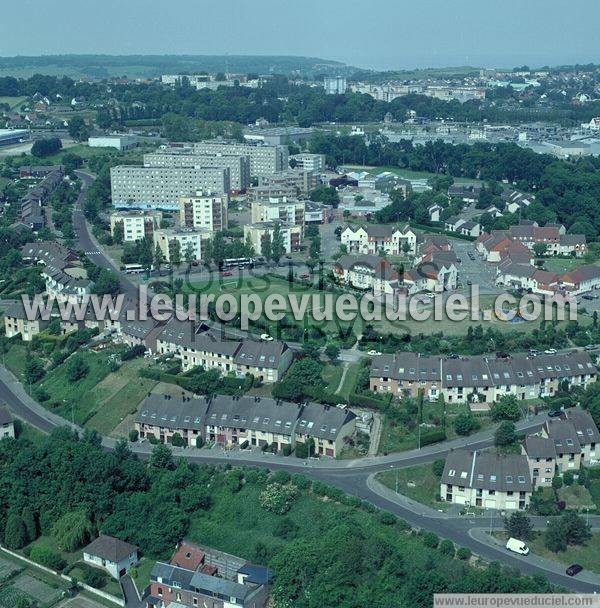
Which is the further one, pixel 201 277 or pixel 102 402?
pixel 201 277

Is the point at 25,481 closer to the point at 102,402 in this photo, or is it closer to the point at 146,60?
the point at 102,402

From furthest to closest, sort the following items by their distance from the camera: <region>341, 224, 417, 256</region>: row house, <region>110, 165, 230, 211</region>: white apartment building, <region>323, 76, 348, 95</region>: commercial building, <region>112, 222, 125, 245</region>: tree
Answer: <region>323, 76, 348, 95</region>: commercial building → <region>110, 165, 230, 211</region>: white apartment building → <region>112, 222, 125, 245</region>: tree → <region>341, 224, 417, 256</region>: row house

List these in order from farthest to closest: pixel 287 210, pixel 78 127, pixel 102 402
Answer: pixel 78 127 → pixel 287 210 → pixel 102 402

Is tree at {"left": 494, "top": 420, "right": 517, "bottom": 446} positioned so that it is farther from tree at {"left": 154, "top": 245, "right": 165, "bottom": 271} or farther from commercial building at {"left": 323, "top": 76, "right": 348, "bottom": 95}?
commercial building at {"left": 323, "top": 76, "right": 348, "bottom": 95}

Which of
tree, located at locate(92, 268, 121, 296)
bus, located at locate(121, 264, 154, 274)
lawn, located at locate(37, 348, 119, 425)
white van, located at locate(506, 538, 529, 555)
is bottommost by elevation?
lawn, located at locate(37, 348, 119, 425)

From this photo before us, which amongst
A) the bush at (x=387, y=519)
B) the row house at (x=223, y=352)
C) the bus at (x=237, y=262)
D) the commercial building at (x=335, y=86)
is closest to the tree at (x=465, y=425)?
the bush at (x=387, y=519)

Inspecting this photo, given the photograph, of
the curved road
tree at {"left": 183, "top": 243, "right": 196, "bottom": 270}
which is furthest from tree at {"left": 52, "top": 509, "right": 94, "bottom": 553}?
tree at {"left": 183, "top": 243, "right": 196, "bottom": 270}

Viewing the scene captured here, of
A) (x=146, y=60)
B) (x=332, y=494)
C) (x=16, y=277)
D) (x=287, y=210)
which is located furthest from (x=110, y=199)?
(x=146, y=60)

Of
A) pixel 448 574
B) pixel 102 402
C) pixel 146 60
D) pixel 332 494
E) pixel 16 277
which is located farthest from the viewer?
pixel 146 60
